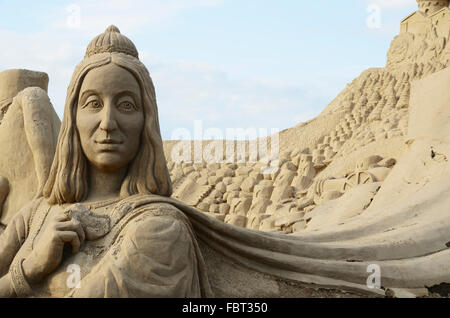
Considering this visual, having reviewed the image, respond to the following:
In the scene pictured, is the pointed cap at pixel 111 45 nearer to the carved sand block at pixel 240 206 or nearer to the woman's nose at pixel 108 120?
the woman's nose at pixel 108 120

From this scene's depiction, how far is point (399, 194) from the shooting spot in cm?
525

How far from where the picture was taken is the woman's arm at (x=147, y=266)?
2.94 metres

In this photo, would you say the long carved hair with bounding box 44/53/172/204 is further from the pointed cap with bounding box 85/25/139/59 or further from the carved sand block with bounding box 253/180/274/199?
the carved sand block with bounding box 253/180/274/199

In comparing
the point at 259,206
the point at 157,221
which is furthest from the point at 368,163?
the point at 157,221

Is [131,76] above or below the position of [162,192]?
above

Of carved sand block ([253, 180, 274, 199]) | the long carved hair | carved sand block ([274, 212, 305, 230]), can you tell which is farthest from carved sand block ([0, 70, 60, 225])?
carved sand block ([253, 180, 274, 199])

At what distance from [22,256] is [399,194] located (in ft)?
9.75

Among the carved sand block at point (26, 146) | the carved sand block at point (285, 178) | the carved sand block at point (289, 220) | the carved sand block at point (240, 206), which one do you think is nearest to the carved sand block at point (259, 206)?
the carved sand block at point (240, 206)

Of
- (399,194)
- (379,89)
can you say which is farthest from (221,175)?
(399,194)

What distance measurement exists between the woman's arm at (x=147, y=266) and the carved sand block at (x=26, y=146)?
1.45m
